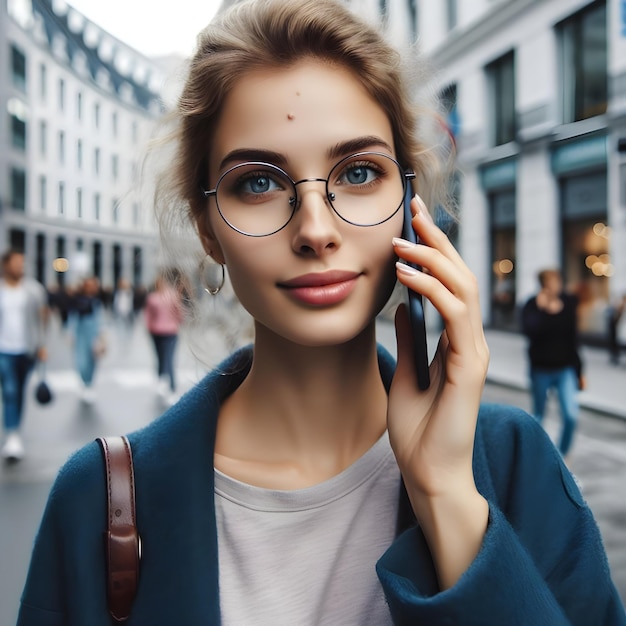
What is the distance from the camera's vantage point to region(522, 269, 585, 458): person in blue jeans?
17.9 feet

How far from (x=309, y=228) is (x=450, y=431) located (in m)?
0.34

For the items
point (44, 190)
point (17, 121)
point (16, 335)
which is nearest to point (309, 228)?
point (16, 335)

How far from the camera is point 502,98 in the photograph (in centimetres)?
1722

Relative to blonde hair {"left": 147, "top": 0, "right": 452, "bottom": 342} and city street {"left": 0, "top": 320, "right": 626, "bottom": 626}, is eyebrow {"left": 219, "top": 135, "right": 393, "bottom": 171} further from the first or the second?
city street {"left": 0, "top": 320, "right": 626, "bottom": 626}

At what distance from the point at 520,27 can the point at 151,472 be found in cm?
1661

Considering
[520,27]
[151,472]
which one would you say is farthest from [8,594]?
[520,27]

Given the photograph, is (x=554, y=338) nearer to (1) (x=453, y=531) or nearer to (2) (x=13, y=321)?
(2) (x=13, y=321)

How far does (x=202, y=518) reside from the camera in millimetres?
1025

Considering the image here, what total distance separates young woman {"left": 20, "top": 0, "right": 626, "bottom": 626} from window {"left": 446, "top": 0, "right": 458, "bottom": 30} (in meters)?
19.1

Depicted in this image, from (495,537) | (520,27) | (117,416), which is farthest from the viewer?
(520,27)

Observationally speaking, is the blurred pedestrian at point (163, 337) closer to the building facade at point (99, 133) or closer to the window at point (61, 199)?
the building facade at point (99, 133)

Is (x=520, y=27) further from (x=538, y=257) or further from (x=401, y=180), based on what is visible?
(x=401, y=180)

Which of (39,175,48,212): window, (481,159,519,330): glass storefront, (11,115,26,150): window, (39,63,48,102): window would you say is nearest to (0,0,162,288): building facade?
(39,175,48,212): window

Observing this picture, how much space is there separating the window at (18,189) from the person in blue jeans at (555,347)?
2707 cm
